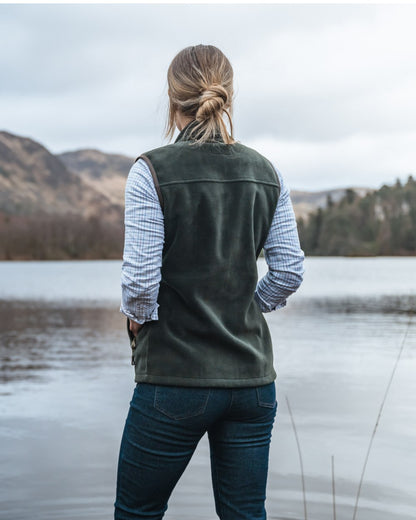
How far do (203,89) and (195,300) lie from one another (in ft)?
1.95

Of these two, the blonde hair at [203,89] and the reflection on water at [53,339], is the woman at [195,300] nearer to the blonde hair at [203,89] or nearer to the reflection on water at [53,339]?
the blonde hair at [203,89]

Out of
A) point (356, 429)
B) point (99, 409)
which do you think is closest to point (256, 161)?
point (356, 429)

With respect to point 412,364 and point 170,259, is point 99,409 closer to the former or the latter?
point 412,364

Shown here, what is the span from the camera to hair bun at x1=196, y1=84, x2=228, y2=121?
81.6 inches

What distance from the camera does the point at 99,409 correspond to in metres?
7.36

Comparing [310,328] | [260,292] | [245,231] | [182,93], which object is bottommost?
[310,328]

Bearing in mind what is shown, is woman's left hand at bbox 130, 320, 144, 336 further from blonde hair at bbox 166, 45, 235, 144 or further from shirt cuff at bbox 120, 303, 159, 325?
blonde hair at bbox 166, 45, 235, 144

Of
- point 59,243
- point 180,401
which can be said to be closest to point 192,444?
point 180,401

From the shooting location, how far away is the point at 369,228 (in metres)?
139

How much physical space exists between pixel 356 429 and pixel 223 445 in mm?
4509

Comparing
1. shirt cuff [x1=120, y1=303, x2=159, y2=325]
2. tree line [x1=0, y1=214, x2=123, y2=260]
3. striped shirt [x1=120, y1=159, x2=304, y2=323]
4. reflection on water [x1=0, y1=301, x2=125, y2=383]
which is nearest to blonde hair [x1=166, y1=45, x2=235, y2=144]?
striped shirt [x1=120, y1=159, x2=304, y2=323]

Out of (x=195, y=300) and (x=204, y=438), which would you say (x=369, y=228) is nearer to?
(x=204, y=438)

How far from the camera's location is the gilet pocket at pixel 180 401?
6.49 feet

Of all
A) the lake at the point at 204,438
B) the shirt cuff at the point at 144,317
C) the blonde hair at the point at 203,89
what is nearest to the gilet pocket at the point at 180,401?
the shirt cuff at the point at 144,317
